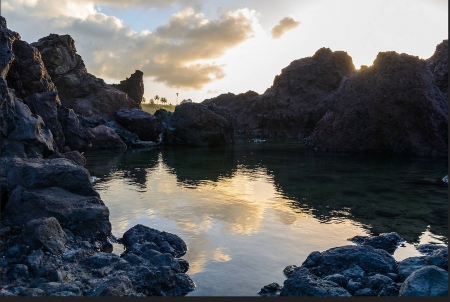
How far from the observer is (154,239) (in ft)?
40.1

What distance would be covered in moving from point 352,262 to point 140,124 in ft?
176

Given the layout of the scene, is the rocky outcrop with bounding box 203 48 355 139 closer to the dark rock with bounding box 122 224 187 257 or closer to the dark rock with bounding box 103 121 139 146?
the dark rock with bounding box 103 121 139 146

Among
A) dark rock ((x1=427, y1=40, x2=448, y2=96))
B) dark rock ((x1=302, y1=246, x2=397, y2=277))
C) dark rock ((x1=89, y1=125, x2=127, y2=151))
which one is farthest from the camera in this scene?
dark rock ((x1=427, y1=40, x2=448, y2=96))

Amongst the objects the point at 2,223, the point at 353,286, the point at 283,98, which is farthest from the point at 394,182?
the point at 283,98

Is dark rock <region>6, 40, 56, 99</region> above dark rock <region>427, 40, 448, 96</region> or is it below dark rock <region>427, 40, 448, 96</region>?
below

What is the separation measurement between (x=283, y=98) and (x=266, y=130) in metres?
9.24

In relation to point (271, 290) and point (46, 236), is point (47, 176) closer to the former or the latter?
point (46, 236)

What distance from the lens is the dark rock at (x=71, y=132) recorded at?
37250 millimetres

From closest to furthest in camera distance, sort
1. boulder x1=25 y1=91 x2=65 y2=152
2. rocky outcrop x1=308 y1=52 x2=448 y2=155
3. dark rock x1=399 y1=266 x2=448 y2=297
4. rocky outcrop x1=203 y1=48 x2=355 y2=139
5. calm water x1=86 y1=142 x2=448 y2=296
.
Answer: dark rock x1=399 y1=266 x2=448 y2=297, calm water x1=86 y1=142 x2=448 y2=296, boulder x1=25 y1=91 x2=65 y2=152, rocky outcrop x1=308 y1=52 x2=448 y2=155, rocky outcrop x1=203 y1=48 x2=355 y2=139

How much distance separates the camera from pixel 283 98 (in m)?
98.2

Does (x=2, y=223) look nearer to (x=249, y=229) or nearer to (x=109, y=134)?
(x=249, y=229)

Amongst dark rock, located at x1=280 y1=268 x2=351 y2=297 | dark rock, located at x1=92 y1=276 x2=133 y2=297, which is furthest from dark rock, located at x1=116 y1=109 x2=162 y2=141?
dark rock, located at x1=280 y1=268 x2=351 y2=297

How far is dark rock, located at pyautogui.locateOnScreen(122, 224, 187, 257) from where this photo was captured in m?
11.9

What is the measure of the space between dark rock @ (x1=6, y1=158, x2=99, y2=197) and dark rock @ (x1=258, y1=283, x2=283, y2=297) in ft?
27.5
